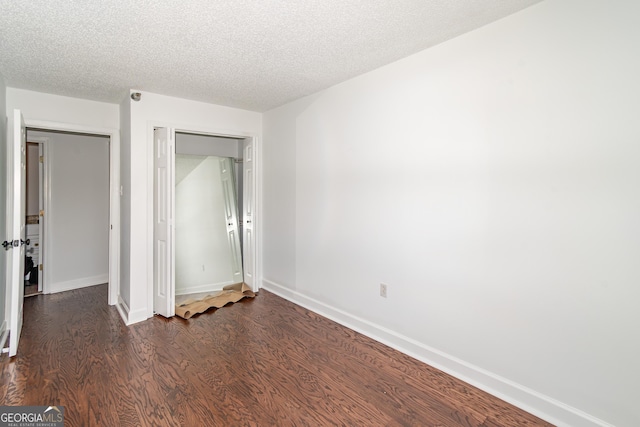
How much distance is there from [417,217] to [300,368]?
60.5 inches

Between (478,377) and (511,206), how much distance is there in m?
1.23

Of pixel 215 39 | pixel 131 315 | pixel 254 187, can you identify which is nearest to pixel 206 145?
pixel 254 187

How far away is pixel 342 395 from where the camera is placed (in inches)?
84.7

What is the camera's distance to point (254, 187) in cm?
440

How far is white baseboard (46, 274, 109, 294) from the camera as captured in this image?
4.41 m

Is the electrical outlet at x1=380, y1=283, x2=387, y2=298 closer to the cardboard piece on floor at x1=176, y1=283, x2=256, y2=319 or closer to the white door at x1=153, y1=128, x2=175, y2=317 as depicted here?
the cardboard piece on floor at x1=176, y1=283, x2=256, y2=319

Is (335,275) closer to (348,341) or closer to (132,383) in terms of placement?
(348,341)

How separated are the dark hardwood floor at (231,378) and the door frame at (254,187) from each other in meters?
0.61

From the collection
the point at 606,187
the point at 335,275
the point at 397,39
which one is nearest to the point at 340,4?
the point at 397,39

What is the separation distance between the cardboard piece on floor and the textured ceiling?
2.47 m

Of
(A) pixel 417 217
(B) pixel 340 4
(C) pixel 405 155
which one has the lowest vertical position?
(A) pixel 417 217

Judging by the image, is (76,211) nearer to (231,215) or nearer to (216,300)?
(231,215)

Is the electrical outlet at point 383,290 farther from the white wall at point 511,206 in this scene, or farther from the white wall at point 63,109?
the white wall at point 63,109

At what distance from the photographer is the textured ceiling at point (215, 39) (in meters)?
1.92
